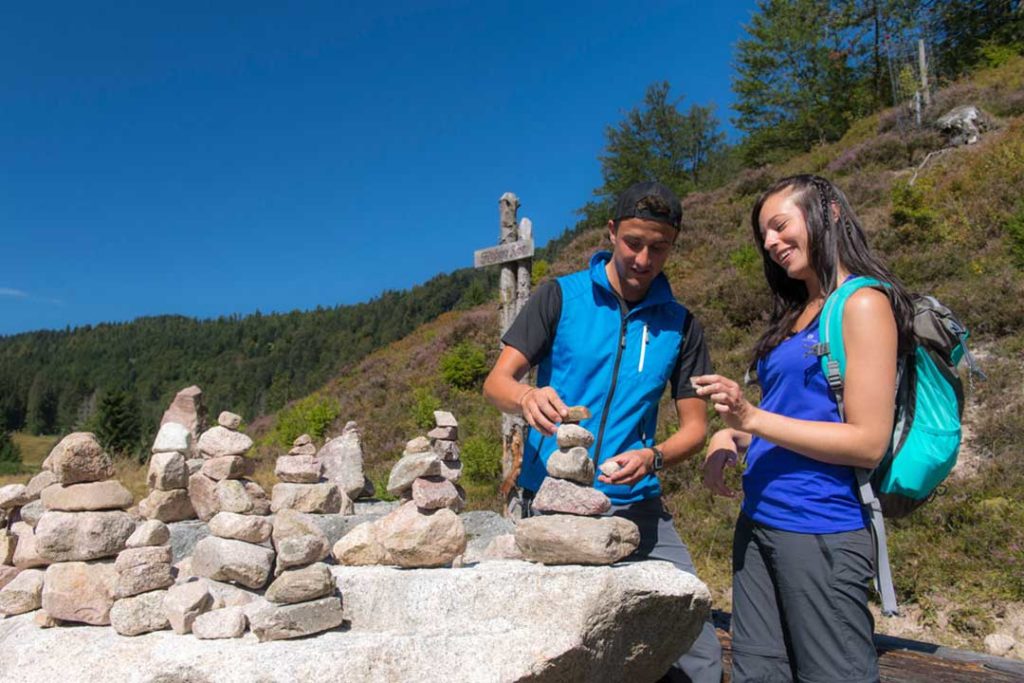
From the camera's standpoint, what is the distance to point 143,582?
2.91 metres

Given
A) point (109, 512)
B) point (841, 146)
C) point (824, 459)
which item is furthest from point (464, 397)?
point (841, 146)

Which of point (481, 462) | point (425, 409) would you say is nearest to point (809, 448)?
point (481, 462)

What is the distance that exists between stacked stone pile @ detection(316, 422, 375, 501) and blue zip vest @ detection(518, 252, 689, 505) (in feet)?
22.9

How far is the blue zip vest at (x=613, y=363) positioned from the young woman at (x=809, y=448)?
532 mm

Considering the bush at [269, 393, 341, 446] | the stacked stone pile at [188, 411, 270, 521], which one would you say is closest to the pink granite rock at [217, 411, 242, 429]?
the stacked stone pile at [188, 411, 270, 521]

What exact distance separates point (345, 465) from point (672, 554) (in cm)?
737

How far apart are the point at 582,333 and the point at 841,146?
2541 centimetres

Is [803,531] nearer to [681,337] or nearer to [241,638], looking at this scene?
[681,337]

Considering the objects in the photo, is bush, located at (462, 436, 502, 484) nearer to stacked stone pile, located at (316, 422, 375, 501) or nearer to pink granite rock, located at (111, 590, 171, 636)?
stacked stone pile, located at (316, 422, 375, 501)

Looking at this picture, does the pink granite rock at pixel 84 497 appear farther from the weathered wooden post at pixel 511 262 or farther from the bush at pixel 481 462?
the bush at pixel 481 462

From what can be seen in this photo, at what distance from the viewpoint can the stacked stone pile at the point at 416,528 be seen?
9.92ft

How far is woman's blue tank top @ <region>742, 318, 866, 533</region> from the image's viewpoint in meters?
2.46

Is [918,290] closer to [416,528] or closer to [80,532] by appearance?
[416,528]

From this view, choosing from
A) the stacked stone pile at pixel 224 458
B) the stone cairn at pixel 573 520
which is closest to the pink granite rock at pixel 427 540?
the stone cairn at pixel 573 520
